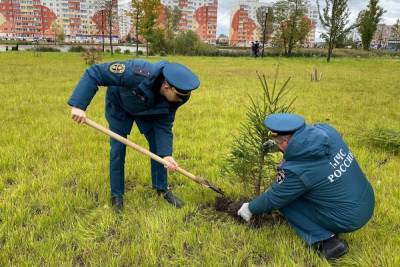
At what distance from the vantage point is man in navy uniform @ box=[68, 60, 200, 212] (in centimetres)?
303

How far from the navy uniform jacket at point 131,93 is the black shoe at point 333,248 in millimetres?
1585

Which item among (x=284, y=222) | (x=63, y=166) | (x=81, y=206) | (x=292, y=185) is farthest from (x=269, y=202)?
(x=63, y=166)

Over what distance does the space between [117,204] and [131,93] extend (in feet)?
3.65

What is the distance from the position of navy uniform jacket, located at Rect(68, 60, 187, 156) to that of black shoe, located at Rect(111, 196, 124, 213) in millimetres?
624

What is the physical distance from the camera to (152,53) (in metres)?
38.2

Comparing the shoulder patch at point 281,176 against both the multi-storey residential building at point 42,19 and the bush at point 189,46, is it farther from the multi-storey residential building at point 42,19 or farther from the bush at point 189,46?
the multi-storey residential building at point 42,19

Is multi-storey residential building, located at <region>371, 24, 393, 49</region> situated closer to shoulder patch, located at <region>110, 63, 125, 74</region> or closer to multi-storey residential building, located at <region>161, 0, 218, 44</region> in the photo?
multi-storey residential building, located at <region>161, 0, 218, 44</region>

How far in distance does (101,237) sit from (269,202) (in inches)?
56.2

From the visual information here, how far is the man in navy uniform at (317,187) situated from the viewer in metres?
2.65

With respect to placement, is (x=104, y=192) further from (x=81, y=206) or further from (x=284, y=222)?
(x=284, y=222)

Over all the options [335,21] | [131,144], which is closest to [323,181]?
[131,144]

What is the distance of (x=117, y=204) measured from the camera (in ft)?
12.0

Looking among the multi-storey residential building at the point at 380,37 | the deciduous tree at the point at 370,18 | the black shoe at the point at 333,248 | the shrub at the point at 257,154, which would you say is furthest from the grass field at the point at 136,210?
the multi-storey residential building at the point at 380,37

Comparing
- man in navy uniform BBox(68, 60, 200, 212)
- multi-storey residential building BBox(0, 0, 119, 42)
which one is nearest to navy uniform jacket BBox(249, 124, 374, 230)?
A: man in navy uniform BBox(68, 60, 200, 212)
